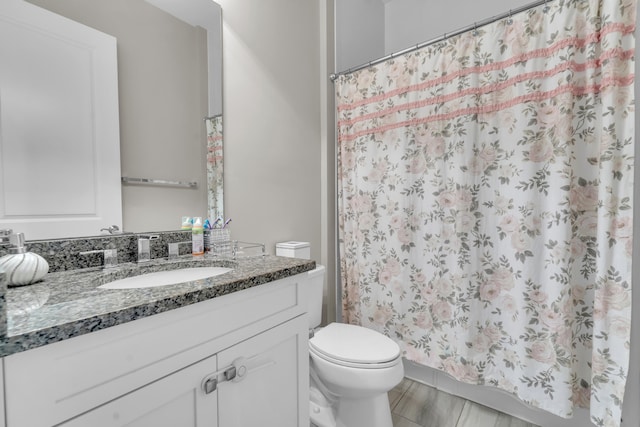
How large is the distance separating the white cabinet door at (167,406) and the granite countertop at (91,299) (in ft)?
0.55

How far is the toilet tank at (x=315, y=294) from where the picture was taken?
1572 millimetres

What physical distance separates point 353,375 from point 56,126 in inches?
54.9

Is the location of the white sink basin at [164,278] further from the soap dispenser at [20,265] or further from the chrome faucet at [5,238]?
the chrome faucet at [5,238]

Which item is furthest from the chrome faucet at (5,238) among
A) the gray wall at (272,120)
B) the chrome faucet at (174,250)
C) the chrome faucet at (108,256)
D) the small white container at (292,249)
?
the small white container at (292,249)

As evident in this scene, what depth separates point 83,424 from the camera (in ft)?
1.83

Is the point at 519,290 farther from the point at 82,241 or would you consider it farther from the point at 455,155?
the point at 82,241

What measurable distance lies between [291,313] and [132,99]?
981 millimetres

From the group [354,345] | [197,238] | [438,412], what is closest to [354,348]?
[354,345]

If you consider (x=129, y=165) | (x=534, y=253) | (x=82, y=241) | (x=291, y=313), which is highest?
(x=129, y=165)

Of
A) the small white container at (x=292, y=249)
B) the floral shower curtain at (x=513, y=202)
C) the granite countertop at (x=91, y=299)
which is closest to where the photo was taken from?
the granite countertop at (x=91, y=299)

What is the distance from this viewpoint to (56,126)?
3.08ft

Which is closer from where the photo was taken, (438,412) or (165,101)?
(165,101)

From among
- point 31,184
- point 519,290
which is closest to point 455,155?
point 519,290

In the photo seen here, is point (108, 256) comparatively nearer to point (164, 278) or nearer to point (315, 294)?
point (164, 278)
